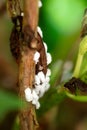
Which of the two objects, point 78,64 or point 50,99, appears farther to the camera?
point 50,99

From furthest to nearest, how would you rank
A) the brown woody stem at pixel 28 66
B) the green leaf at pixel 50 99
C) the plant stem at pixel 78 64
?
1. the green leaf at pixel 50 99
2. the plant stem at pixel 78 64
3. the brown woody stem at pixel 28 66

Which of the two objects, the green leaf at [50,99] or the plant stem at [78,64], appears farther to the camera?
the green leaf at [50,99]

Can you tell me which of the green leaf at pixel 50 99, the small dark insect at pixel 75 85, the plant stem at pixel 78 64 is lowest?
the green leaf at pixel 50 99

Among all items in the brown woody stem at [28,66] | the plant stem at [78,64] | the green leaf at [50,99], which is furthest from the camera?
the green leaf at [50,99]

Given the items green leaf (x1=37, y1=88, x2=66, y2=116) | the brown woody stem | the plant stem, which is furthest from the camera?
green leaf (x1=37, y1=88, x2=66, y2=116)

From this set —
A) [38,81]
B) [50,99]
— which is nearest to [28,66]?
[38,81]

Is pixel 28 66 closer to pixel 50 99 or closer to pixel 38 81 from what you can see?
pixel 38 81

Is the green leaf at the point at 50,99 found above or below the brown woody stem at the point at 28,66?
below
